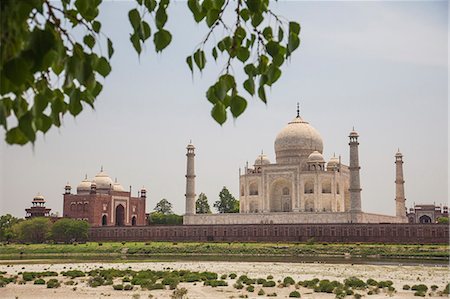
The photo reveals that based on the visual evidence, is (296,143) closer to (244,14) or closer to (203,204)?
(203,204)

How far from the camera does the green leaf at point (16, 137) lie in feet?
5.20

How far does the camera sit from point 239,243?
1507 inches

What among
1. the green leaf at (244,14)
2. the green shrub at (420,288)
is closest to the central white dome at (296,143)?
the green shrub at (420,288)

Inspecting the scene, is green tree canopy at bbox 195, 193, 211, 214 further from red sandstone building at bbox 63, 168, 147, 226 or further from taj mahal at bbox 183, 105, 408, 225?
taj mahal at bbox 183, 105, 408, 225

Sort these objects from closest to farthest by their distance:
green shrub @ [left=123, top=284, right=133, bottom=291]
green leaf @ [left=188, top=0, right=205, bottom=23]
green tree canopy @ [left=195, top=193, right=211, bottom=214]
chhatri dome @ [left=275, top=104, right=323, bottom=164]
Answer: green leaf @ [left=188, top=0, right=205, bottom=23] → green shrub @ [left=123, top=284, right=133, bottom=291] → chhatri dome @ [left=275, top=104, right=323, bottom=164] → green tree canopy @ [left=195, top=193, right=211, bottom=214]

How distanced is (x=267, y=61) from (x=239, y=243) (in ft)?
120

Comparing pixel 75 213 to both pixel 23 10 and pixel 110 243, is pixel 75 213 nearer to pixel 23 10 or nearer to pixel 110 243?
Answer: pixel 110 243

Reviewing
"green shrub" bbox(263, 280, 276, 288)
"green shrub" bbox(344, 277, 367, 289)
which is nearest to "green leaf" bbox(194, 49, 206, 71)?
"green shrub" bbox(344, 277, 367, 289)

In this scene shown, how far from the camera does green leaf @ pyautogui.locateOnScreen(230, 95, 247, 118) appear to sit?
187cm

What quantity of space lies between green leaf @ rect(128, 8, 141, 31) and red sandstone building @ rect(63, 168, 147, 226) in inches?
1835

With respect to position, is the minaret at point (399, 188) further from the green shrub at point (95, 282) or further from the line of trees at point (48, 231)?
the green shrub at point (95, 282)

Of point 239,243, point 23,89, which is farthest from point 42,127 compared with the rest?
point 239,243

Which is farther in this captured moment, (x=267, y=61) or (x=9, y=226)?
(x=9, y=226)

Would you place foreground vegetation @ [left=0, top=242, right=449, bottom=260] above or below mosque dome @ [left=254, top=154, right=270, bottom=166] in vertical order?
below
